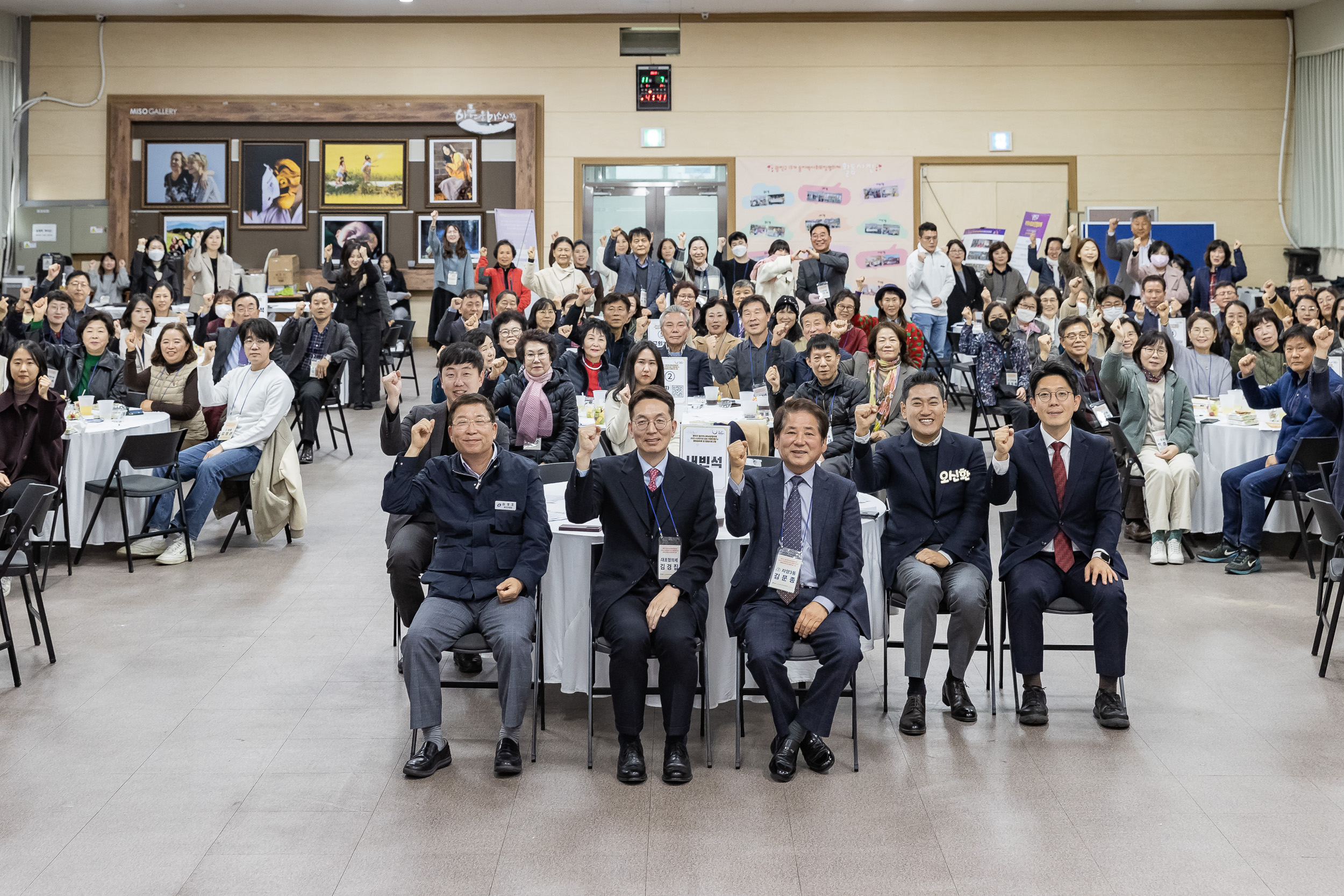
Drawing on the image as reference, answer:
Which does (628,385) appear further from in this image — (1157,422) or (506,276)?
(506,276)

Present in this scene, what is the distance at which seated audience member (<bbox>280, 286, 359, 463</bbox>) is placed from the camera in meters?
9.49

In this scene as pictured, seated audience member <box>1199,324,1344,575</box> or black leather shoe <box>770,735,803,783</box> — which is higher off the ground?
seated audience member <box>1199,324,1344,575</box>

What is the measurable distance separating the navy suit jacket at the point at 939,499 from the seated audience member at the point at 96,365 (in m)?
5.03

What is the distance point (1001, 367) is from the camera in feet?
27.8

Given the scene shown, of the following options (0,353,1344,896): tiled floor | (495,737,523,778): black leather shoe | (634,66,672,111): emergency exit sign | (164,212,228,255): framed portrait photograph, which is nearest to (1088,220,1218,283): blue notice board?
(634,66,672,111): emergency exit sign

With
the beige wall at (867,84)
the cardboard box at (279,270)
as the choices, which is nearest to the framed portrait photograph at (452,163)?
the beige wall at (867,84)

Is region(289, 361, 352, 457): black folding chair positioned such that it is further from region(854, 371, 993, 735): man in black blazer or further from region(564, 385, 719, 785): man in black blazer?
region(854, 371, 993, 735): man in black blazer

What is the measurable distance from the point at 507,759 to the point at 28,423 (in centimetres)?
348

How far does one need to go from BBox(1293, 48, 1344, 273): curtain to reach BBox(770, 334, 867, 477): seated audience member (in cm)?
950

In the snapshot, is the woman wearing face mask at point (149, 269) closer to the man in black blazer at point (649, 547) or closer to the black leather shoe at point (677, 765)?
the man in black blazer at point (649, 547)

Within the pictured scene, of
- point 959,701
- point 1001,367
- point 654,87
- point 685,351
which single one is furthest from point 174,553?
point 654,87

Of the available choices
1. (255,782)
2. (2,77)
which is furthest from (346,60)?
(255,782)

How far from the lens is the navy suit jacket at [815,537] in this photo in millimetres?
4008

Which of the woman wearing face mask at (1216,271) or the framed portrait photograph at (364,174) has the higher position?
the framed portrait photograph at (364,174)
